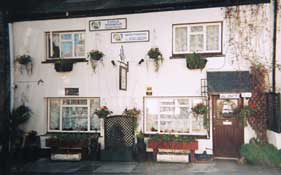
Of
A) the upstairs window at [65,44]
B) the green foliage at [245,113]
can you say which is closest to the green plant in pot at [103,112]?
the upstairs window at [65,44]

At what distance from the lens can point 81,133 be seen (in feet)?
43.1

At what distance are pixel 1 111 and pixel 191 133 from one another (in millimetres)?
7721

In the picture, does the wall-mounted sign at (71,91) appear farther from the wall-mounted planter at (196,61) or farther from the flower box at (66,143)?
the wall-mounted planter at (196,61)

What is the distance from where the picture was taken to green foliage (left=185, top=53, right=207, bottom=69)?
11.9m

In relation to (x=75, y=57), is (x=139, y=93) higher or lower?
lower

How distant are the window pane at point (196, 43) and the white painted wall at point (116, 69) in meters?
0.58

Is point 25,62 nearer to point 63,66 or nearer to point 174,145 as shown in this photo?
point 63,66

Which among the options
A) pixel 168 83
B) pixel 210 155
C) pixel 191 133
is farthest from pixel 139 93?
pixel 210 155

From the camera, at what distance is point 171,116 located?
40.9 feet

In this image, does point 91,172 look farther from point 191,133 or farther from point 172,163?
point 191,133

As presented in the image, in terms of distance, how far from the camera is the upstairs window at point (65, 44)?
13.4 m

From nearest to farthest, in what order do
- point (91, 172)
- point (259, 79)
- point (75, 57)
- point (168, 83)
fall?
1. point (91, 172)
2. point (259, 79)
3. point (168, 83)
4. point (75, 57)

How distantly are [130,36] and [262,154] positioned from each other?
6.47 meters

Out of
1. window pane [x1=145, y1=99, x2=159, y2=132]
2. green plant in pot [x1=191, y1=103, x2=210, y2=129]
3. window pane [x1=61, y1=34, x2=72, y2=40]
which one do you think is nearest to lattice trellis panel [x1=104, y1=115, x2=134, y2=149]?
window pane [x1=145, y1=99, x2=159, y2=132]
